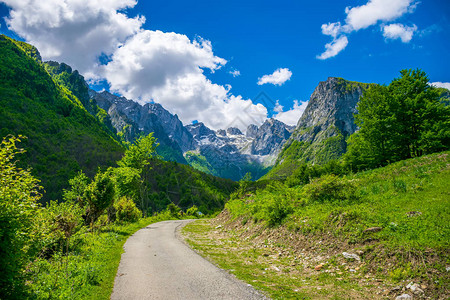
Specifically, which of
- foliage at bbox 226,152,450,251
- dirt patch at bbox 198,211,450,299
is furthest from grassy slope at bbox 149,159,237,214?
dirt patch at bbox 198,211,450,299

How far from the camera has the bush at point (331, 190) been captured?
15.6m

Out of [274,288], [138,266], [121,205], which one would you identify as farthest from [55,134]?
[274,288]

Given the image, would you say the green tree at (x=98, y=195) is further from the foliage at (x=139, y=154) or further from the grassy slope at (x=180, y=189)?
the grassy slope at (x=180, y=189)

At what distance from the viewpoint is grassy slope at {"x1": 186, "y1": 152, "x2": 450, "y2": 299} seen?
304 inches

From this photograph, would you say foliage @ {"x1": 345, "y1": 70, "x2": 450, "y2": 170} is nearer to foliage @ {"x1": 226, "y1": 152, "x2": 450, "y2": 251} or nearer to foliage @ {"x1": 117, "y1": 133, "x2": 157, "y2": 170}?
foliage @ {"x1": 226, "y1": 152, "x2": 450, "y2": 251}

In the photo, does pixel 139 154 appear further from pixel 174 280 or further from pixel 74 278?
pixel 174 280

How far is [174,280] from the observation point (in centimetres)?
976

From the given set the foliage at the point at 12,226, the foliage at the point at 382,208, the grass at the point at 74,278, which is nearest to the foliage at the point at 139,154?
the foliage at the point at 382,208

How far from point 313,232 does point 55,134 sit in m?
133

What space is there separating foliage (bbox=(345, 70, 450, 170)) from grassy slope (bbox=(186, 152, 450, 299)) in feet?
36.4

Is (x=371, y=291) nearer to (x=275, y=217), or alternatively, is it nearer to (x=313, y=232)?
(x=313, y=232)

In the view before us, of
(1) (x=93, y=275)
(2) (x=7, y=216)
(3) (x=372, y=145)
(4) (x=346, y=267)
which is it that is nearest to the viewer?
(2) (x=7, y=216)

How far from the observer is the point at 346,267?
9.48m

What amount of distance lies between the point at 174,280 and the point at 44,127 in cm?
13336
